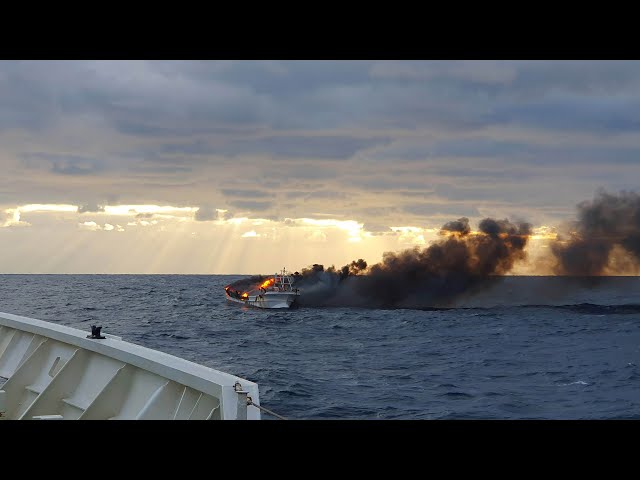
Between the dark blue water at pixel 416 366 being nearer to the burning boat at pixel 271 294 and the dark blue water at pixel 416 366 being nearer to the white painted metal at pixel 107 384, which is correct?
the white painted metal at pixel 107 384

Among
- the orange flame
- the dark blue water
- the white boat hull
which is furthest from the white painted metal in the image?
the orange flame

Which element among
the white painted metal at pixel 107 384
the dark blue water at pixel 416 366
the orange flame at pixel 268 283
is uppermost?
the white painted metal at pixel 107 384

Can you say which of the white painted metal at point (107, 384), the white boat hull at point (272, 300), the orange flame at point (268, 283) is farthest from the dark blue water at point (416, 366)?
the orange flame at point (268, 283)

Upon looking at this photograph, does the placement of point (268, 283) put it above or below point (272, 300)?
above

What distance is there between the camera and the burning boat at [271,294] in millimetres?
94062

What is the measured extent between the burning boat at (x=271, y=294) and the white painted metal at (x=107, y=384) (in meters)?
82.5

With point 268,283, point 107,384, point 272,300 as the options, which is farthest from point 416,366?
point 268,283

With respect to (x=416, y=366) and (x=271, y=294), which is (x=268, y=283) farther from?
(x=416, y=366)

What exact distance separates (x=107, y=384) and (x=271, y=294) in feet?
285

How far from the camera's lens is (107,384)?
7.84 metres

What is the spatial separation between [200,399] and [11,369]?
5.93 m
